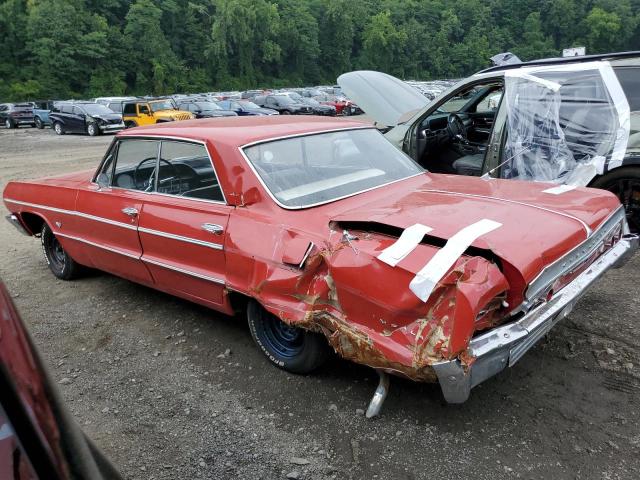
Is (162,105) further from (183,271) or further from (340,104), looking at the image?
(183,271)

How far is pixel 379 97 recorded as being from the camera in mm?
6254

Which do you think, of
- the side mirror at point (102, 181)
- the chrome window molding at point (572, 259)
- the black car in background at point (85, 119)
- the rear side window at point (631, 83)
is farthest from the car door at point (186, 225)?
the black car in background at point (85, 119)

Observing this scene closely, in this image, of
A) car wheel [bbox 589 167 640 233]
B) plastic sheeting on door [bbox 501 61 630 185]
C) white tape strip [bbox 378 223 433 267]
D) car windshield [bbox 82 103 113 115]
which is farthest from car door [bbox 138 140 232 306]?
car windshield [bbox 82 103 113 115]

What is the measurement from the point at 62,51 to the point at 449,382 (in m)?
56.3

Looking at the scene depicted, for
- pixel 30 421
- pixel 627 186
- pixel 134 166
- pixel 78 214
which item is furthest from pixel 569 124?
pixel 30 421

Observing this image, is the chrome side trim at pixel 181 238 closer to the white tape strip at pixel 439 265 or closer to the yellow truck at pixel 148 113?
the white tape strip at pixel 439 265

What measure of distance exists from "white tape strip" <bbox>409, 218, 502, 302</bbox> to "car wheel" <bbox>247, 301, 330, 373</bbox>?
37.6 inches

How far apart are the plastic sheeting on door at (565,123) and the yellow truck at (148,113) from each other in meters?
18.7

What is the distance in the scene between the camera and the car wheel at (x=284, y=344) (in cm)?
312

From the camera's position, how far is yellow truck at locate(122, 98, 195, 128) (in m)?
21.7

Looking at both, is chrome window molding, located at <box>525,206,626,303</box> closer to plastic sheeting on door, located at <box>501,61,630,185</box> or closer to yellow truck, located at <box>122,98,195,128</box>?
plastic sheeting on door, located at <box>501,61,630,185</box>

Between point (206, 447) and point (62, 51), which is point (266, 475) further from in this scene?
point (62, 51)

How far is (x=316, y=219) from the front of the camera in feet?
9.89

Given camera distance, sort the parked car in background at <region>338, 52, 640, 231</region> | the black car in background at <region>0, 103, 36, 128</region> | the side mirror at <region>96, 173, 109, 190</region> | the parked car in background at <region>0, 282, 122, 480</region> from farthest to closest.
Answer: the black car in background at <region>0, 103, 36, 128</region>
the parked car in background at <region>338, 52, 640, 231</region>
the side mirror at <region>96, 173, 109, 190</region>
the parked car in background at <region>0, 282, 122, 480</region>
